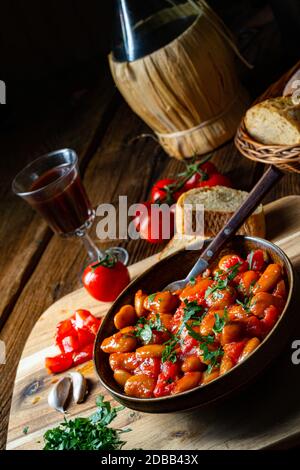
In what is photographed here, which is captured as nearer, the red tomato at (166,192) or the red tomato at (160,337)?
the red tomato at (160,337)

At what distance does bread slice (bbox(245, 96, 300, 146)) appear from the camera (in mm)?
2098

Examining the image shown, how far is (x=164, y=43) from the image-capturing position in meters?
2.62

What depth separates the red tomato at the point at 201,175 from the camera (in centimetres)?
241

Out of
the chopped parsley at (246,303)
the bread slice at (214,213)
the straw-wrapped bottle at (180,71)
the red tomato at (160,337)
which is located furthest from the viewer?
the straw-wrapped bottle at (180,71)

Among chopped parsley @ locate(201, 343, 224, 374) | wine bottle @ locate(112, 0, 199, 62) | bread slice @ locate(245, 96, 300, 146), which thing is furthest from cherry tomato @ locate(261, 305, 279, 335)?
wine bottle @ locate(112, 0, 199, 62)

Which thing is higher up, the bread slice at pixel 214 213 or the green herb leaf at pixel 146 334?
the green herb leaf at pixel 146 334

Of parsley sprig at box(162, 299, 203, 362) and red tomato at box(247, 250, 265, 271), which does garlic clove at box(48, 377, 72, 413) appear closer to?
parsley sprig at box(162, 299, 203, 362)

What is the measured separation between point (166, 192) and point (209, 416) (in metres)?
Result: 1.12

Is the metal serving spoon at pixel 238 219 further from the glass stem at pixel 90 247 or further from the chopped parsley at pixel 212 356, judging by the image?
the glass stem at pixel 90 247

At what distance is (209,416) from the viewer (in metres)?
1.50

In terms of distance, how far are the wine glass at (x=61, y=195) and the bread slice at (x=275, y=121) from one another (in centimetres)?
68

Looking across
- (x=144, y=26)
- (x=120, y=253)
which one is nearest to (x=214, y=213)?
(x=120, y=253)

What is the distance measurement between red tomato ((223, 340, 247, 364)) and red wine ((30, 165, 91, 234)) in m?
1.02

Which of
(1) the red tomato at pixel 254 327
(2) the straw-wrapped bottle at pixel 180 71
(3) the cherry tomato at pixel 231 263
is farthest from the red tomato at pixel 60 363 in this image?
(2) the straw-wrapped bottle at pixel 180 71
